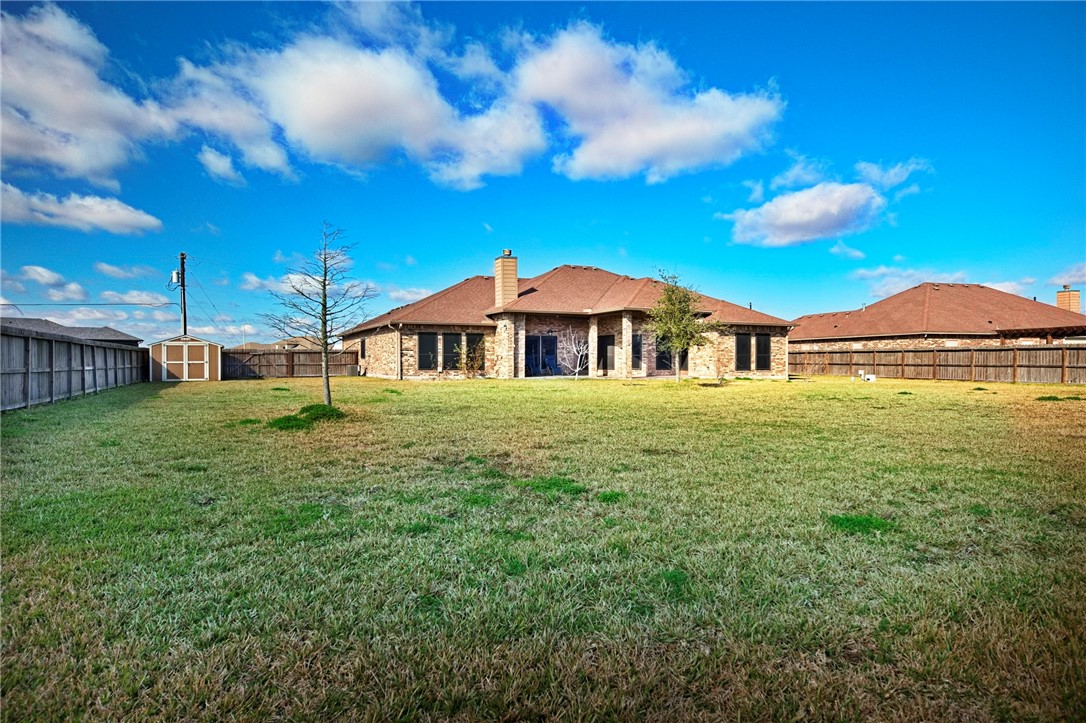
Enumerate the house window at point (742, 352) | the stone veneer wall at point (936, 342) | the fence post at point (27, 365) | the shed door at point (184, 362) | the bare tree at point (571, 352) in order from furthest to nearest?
1. the stone veneer wall at point (936, 342)
2. the house window at point (742, 352)
3. the shed door at point (184, 362)
4. the bare tree at point (571, 352)
5. the fence post at point (27, 365)

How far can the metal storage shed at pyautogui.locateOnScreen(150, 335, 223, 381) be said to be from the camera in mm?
25422

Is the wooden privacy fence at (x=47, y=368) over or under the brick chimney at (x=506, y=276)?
under

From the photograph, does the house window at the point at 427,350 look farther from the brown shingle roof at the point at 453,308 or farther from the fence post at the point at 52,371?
the fence post at the point at 52,371

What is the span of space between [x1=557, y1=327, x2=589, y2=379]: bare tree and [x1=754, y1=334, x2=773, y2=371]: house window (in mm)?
8627

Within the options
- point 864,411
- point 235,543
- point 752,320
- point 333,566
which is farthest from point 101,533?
point 752,320

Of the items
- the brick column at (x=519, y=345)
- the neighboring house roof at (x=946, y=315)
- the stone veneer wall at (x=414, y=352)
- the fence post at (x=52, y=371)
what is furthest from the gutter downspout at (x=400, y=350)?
the neighboring house roof at (x=946, y=315)

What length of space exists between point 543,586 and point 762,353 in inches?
1031

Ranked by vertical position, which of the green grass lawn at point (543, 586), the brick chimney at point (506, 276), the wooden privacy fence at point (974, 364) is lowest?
the green grass lawn at point (543, 586)

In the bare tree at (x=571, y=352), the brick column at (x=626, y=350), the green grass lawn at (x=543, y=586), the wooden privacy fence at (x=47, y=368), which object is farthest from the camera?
the bare tree at (x=571, y=352)

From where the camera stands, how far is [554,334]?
24.9 m

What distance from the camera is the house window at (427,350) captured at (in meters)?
24.1

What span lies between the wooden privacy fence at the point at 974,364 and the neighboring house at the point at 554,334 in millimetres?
4571

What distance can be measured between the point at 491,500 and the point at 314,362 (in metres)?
Answer: 27.7

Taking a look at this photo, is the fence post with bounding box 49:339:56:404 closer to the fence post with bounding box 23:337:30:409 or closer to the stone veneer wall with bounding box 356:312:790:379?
the fence post with bounding box 23:337:30:409
